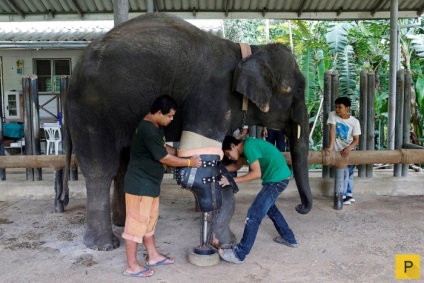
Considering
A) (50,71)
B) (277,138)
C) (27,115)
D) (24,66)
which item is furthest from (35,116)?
(24,66)

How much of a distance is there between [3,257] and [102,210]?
101 cm

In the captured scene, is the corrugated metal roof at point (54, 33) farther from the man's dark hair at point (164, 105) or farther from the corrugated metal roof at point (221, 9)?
the man's dark hair at point (164, 105)

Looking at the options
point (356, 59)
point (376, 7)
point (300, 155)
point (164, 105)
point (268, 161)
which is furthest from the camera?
point (356, 59)

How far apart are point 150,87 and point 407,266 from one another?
283cm

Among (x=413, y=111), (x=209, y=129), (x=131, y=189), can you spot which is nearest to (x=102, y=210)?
(x=131, y=189)

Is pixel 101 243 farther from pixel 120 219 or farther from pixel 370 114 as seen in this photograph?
pixel 370 114

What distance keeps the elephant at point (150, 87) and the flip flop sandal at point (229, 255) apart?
1.04 m

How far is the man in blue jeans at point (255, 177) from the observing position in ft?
13.2

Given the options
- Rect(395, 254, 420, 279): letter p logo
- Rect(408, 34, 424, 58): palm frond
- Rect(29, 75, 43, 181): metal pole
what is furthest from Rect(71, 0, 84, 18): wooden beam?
Rect(408, 34, 424, 58): palm frond

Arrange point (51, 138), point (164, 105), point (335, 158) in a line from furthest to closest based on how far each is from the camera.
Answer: point (51, 138)
point (335, 158)
point (164, 105)

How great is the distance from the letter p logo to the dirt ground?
7cm

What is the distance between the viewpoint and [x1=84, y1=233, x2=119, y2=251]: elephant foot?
4301mm

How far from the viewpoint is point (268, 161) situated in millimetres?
4223

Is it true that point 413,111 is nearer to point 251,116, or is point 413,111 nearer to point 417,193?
point 417,193
